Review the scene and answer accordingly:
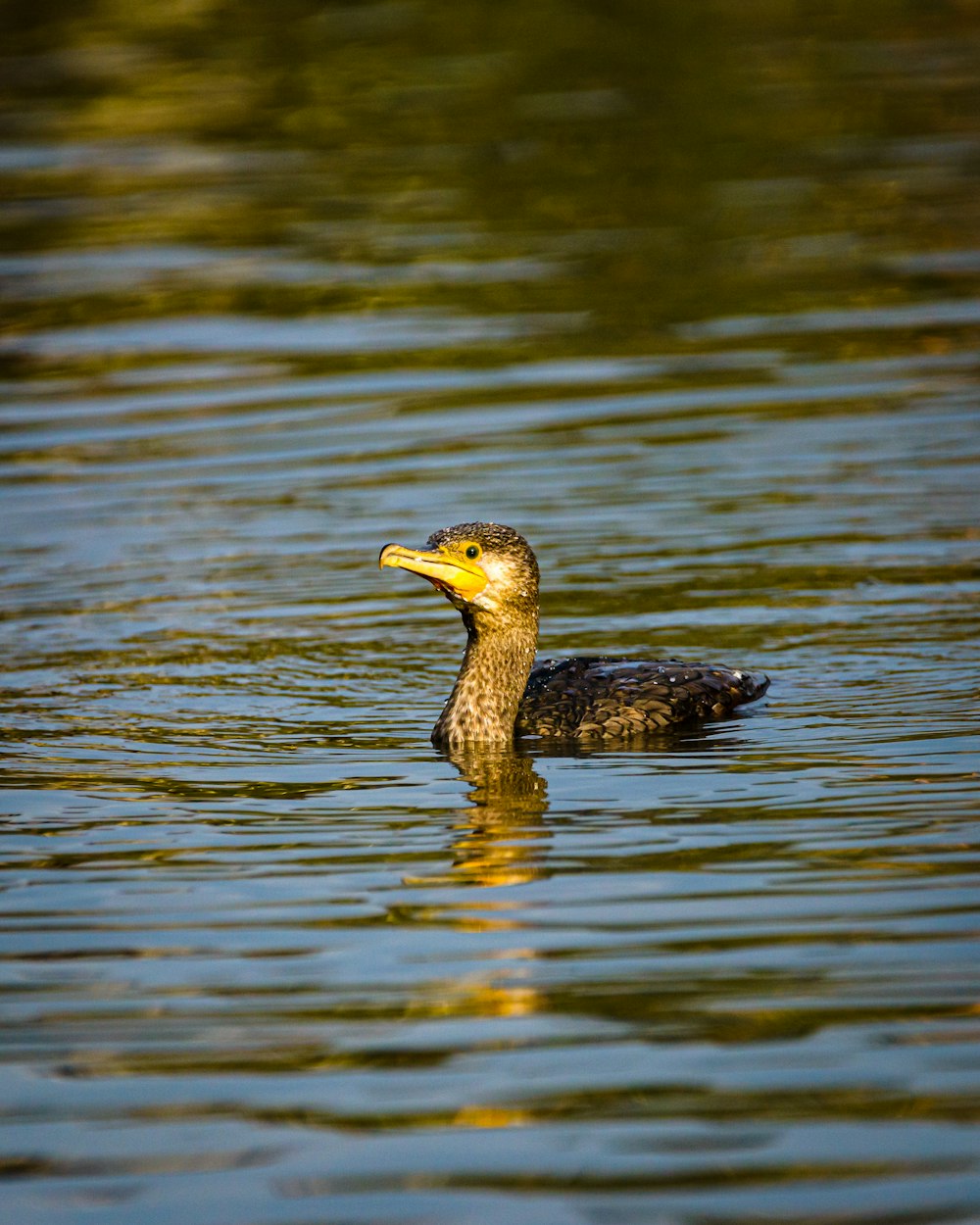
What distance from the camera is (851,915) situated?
21.0ft

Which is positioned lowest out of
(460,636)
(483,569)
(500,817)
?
(500,817)

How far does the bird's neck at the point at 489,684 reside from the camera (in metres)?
8.97

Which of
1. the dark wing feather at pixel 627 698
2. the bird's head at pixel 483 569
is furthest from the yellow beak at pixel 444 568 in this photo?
the dark wing feather at pixel 627 698

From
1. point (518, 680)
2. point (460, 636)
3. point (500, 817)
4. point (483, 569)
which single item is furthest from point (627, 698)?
point (460, 636)

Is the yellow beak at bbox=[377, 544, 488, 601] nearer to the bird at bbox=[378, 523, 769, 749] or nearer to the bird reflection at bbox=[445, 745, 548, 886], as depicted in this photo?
the bird at bbox=[378, 523, 769, 749]

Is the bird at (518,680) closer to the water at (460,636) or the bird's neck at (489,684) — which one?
the bird's neck at (489,684)

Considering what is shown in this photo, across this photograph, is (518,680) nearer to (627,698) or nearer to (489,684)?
(489,684)

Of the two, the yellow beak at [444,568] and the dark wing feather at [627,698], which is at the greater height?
the yellow beak at [444,568]

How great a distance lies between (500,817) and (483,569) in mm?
1441

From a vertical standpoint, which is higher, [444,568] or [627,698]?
[444,568]

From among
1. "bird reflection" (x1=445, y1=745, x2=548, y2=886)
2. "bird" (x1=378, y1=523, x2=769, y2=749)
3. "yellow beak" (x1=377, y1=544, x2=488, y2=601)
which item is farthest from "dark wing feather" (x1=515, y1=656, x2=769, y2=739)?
"yellow beak" (x1=377, y1=544, x2=488, y2=601)

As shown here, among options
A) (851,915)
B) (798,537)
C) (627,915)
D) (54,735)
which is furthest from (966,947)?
(798,537)

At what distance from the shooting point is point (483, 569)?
29.6 feet

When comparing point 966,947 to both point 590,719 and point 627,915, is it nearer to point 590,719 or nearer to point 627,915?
point 627,915
